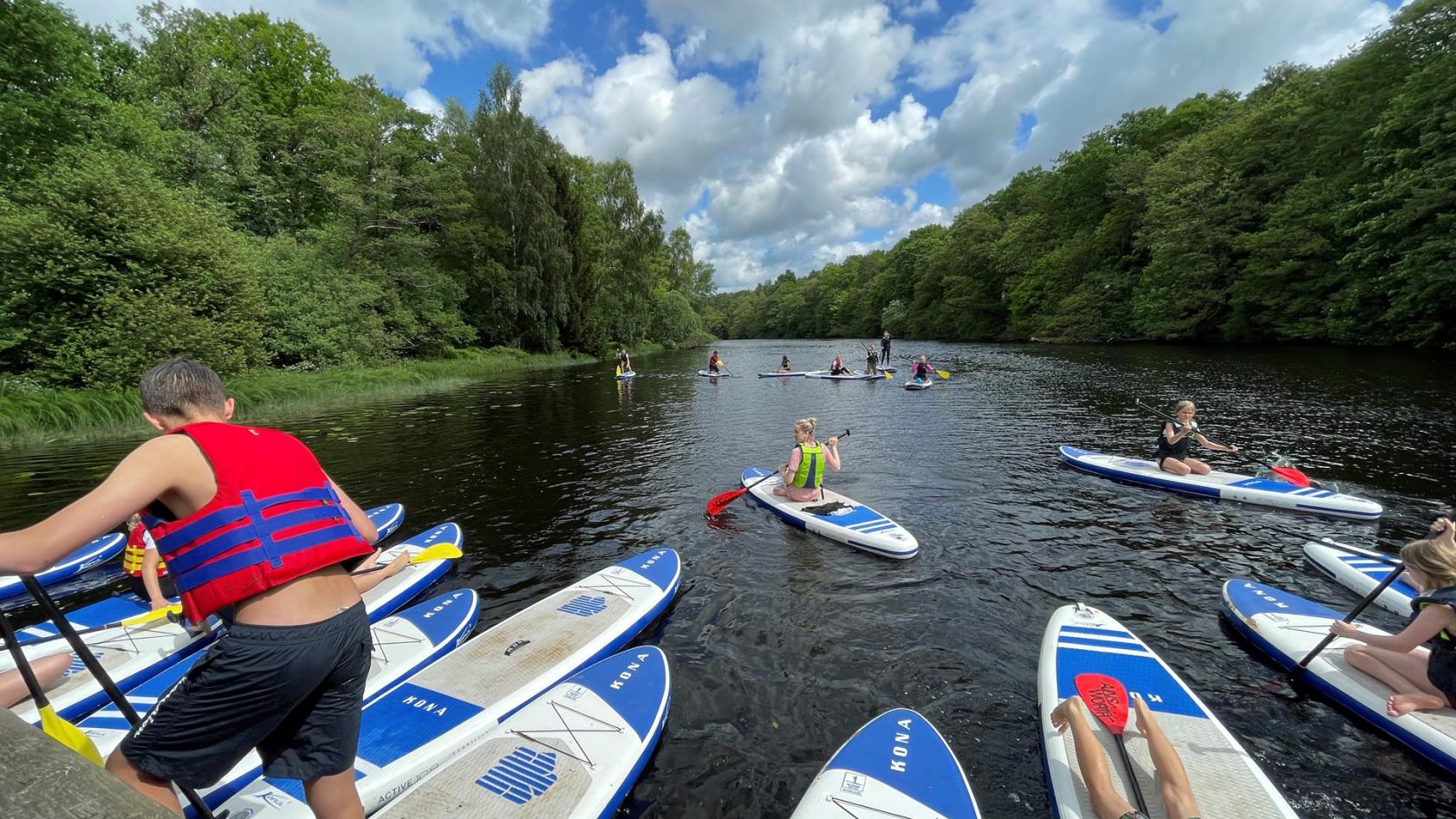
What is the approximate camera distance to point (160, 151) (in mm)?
22609

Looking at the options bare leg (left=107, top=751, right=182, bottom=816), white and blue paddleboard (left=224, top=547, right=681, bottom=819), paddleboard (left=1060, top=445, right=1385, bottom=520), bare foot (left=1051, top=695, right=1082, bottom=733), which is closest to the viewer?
bare leg (left=107, top=751, right=182, bottom=816)

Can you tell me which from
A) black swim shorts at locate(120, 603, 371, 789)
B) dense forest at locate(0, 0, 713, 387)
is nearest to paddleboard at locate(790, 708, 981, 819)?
black swim shorts at locate(120, 603, 371, 789)

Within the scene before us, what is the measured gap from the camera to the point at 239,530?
2.21 metres

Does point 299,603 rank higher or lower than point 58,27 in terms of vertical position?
lower

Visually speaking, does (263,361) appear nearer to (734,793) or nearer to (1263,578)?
(734,793)

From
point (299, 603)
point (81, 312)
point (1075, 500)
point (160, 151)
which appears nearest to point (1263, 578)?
point (1075, 500)

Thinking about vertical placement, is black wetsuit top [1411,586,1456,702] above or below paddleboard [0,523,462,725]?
above

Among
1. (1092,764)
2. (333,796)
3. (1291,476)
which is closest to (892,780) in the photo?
(1092,764)

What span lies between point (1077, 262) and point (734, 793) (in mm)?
63136

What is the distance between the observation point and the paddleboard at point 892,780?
3.55 meters

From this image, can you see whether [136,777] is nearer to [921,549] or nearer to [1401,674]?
[921,549]

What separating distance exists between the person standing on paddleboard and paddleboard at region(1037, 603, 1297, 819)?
0.09 meters

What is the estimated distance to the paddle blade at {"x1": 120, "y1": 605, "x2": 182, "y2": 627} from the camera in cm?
550

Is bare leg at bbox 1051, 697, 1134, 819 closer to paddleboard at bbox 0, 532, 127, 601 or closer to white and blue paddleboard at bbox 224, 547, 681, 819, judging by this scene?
white and blue paddleboard at bbox 224, 547, 681, 819
